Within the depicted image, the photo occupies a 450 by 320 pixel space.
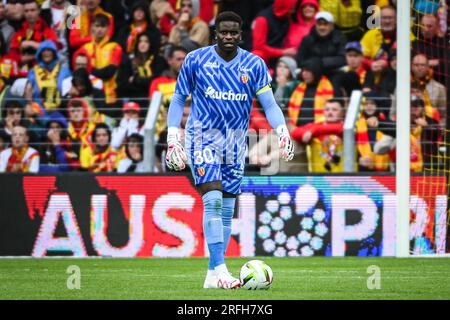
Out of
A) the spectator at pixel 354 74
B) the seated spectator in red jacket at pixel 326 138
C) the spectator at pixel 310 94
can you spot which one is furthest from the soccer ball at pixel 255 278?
the spectator at pixel 354 74

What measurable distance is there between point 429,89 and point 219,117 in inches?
257

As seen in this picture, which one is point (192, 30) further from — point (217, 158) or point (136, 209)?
point (217, 158)

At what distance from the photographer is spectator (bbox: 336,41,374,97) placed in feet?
52.0

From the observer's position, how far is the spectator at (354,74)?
1584 cm

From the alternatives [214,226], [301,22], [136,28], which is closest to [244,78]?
[214,226]

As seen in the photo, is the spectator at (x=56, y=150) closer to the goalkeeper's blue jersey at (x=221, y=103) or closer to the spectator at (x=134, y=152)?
the spectator at (x=134, y=152)

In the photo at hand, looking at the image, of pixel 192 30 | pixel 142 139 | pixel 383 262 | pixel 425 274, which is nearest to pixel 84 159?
pixel 142 139

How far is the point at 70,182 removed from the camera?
48.4 feet

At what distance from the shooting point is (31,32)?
17891 millimetres

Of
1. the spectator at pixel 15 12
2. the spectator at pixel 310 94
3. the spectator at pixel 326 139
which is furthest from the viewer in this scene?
the spectator at pixel 15 12

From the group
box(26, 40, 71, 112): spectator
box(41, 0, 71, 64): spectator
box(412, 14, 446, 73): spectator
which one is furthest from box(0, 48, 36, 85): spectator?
box(412, 14, 446, 73): spectator

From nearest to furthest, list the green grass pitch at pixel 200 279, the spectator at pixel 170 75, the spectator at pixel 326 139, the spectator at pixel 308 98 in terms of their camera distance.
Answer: the green grass pitch at pixel 200 279 < the spectator at pixel 326 139 < the spectator at pixel 308 98 < the spectator at pixel 170 75

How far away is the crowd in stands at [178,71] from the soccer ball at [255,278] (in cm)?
587

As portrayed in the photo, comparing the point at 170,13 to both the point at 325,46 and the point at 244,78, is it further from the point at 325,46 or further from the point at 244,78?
the point at 244,78
